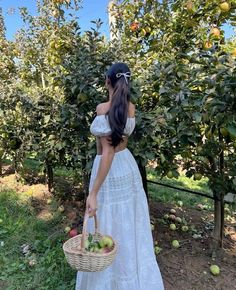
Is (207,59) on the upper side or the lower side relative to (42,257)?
upper

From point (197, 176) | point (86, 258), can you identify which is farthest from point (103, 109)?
point (197, 176)

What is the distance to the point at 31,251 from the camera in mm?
3213

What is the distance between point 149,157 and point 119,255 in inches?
30.8

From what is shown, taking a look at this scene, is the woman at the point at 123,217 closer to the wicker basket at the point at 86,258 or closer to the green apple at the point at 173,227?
the wicker basket at the point at 86,258

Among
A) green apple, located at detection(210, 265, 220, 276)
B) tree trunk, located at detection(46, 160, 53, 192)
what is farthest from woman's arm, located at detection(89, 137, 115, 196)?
tree trunk, located at detection(46, 160, 53, 192)

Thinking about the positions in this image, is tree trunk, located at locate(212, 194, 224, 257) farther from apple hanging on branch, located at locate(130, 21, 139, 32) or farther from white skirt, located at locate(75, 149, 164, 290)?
apple hanging on branch, located at locate(130, 21, 139, 32)

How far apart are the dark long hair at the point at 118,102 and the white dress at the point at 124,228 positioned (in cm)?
17

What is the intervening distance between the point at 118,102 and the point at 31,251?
6.04 feet

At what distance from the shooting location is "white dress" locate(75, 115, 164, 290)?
7.74 feet

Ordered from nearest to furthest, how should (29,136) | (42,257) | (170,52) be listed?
(42,257), (170,52), (29,136)

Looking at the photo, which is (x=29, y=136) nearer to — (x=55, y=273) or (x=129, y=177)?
(x=55, y=273)

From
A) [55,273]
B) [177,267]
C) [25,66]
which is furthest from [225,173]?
[25,66]

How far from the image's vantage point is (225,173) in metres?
2.88

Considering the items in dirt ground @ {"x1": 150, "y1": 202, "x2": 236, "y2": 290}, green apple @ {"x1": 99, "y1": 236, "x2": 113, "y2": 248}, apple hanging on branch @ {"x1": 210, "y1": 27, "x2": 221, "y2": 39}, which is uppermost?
apple hanging on branch @ {"x1": 210, "y1": 27, "x2": 221, "y2": 39}
